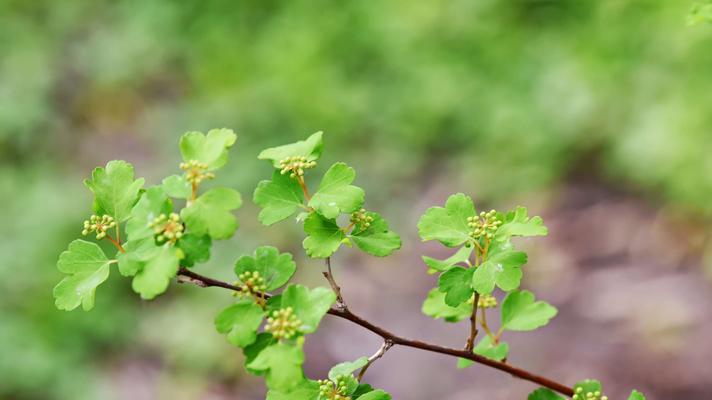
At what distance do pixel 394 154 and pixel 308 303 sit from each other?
3.21 meters

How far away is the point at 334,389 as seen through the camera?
81 cm

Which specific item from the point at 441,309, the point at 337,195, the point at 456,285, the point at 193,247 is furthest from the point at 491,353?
the point at 193,247

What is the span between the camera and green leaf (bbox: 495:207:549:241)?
80cm

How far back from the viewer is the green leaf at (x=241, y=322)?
698 millimetres

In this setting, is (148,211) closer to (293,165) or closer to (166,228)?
(166,228)

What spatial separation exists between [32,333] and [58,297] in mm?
2358

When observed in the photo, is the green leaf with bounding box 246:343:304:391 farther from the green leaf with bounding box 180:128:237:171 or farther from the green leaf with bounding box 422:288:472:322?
the green leaf with bounding box 422:288:472:322

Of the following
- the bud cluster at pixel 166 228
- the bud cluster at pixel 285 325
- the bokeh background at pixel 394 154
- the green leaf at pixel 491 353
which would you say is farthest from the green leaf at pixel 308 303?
the bokeh background at pixel 394 154

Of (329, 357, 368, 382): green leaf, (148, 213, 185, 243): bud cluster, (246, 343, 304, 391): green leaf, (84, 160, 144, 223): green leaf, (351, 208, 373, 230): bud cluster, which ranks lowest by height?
(246, 343, 304, 391): green leaf

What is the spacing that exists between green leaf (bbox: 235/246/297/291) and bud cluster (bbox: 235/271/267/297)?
10 mm

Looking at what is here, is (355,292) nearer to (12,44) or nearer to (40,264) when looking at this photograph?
(40,264)

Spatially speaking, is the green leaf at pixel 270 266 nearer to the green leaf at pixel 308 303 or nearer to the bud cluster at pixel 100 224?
the green leaf at pixel 308 303

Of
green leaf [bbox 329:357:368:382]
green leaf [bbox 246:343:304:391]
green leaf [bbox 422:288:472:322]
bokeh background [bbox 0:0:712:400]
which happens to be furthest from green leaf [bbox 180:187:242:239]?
bokeh background [bbox 0:0:712:400]

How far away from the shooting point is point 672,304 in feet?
9.26
